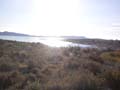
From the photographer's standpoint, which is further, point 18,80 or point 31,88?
point 18,80

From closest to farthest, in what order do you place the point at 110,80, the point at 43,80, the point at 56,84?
the point at 56,84 → the point at 110,80 → the point at 43,80

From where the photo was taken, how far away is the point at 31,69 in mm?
11273

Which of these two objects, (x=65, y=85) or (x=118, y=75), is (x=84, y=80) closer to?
(x=65, y=85)

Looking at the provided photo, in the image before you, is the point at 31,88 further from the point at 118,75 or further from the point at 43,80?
the point at 118,75

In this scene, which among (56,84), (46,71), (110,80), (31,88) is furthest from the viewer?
(46,71)

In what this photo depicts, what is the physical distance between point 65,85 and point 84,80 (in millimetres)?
728

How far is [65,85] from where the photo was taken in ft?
24.2

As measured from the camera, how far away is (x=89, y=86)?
705cm

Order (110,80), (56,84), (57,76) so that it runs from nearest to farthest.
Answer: (56,84) → (110,80) → (57,76)

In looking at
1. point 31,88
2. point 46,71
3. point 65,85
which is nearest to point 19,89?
point 31,88

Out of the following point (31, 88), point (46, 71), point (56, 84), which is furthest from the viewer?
point (46, 71)

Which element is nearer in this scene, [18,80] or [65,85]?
[65,85]

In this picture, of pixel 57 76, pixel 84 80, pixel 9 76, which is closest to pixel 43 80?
pixel 57 76

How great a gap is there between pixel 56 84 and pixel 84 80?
41.8 inches
